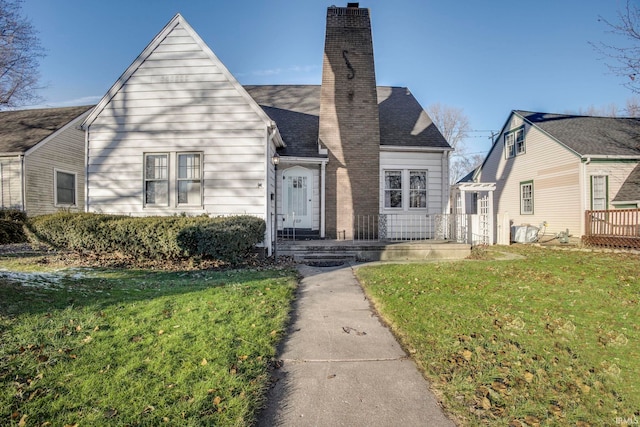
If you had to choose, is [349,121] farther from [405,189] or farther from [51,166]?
[51,166]

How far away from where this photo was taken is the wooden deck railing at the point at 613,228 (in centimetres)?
1261

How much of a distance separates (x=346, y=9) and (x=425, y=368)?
1369 centimetres

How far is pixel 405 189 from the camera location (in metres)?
13.2

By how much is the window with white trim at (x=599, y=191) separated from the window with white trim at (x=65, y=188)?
25752mm

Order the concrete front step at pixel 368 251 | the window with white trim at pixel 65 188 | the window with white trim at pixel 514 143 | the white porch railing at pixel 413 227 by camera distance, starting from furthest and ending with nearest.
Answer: the window with white trim at pixel 514 143, the window with white trim at pixel 65 188, the white porch railing at pixel 413 227, the concrete front step at pixel 368 251

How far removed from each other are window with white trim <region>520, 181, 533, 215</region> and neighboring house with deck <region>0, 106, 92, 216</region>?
22.6m

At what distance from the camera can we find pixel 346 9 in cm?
1290

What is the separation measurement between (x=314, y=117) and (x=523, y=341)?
12857 millimetres

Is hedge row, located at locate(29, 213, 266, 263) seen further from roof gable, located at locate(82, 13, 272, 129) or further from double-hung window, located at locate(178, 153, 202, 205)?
roof gable, located at locate(82, 13, 272, 129)

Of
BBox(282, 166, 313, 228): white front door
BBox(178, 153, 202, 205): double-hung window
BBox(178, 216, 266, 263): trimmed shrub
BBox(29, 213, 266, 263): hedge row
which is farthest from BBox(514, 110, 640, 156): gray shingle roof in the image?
BBox(178, 153, 202, 205): double-hung window

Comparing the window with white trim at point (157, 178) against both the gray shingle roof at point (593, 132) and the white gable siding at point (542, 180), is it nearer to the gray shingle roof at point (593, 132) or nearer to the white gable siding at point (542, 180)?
the white gable siding at point (542, 180)

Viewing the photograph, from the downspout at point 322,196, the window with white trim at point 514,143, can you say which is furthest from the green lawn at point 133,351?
the window with white trim at point 514,143

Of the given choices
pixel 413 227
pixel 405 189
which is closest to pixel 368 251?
pixel 413 227

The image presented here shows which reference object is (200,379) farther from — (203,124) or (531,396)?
(203,124)
